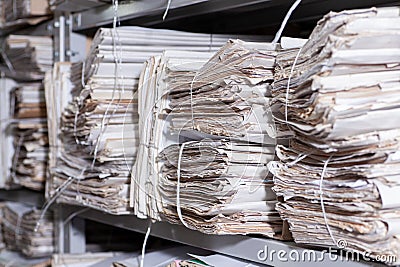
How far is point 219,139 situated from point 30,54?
0.85 meters

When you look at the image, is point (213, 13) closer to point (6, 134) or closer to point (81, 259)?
point (81, 259)

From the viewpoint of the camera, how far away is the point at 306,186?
78 centimetres

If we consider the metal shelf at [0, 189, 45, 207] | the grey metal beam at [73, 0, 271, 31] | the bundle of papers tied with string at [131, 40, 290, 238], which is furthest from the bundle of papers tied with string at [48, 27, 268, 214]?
the metal shelf at [0, 189, 45, 207]

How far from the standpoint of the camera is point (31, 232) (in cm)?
164

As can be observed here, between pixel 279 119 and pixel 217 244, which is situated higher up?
pixel 279 119

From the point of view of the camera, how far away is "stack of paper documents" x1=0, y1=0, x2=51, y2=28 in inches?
60.8

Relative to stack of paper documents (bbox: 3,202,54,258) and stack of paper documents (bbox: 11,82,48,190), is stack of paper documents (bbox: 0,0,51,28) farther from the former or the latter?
stack of paper documents (bbox: 3,202,54,258)

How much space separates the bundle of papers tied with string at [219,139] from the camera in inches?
33.9

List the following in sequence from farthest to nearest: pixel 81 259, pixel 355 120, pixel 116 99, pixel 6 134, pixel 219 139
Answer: pixel 6 134 → pixel 81 259 → pixel 116 99 → pixel 219 139 → pixel 355 120

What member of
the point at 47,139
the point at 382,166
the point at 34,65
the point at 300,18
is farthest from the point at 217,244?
the point at 34,65

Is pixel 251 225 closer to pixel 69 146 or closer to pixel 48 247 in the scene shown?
pixel 69 146

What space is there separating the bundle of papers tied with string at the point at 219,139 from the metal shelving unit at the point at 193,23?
0.18 ft

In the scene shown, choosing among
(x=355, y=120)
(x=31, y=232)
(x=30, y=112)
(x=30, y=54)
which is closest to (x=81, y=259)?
(x=31, y=232)

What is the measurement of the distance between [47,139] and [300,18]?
70 cm
